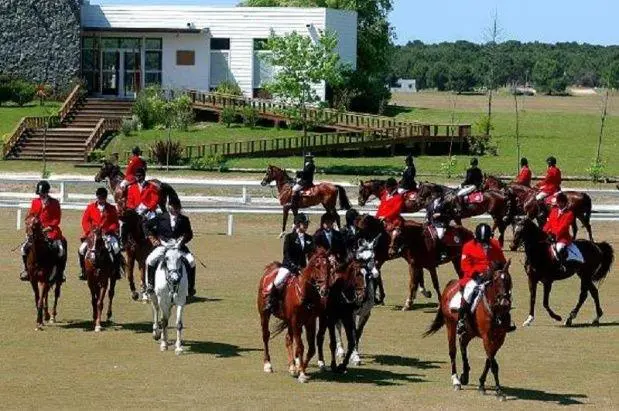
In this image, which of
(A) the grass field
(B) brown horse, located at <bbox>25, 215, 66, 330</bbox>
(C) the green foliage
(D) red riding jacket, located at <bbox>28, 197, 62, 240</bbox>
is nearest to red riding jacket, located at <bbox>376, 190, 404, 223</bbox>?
(A) the grass field

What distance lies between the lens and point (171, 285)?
22.4 metres

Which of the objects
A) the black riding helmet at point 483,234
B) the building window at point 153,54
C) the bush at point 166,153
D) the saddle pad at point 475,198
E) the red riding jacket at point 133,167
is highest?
the building window at point 153,54

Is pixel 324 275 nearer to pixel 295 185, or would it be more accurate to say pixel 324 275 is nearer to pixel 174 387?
pixel 174 387

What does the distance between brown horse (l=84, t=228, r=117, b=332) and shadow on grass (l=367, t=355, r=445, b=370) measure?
16.6 ft

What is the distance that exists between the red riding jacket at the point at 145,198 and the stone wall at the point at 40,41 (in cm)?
4904

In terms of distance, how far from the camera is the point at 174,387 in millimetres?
19703

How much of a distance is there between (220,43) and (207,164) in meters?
21.8

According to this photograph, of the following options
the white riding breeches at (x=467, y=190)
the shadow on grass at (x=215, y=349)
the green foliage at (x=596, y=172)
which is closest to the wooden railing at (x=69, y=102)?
the green foliage at (x=596, y=172)

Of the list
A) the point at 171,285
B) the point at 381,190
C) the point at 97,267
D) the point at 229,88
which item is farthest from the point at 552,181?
the point at 229,88

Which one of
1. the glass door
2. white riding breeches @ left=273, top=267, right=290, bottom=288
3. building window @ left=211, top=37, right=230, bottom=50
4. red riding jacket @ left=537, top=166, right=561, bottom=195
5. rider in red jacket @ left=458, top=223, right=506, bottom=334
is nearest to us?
rider in red jacket @ left=458, top=223, right=506, bottom=334

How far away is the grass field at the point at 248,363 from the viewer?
18969mm

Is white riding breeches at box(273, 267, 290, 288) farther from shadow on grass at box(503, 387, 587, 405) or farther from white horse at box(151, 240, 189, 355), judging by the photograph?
shadow on grass at box(503, 387, 587, 405)

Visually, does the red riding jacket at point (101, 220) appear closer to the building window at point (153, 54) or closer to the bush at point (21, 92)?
the bush at point (21, 92)

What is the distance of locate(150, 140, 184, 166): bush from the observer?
5959 cm
